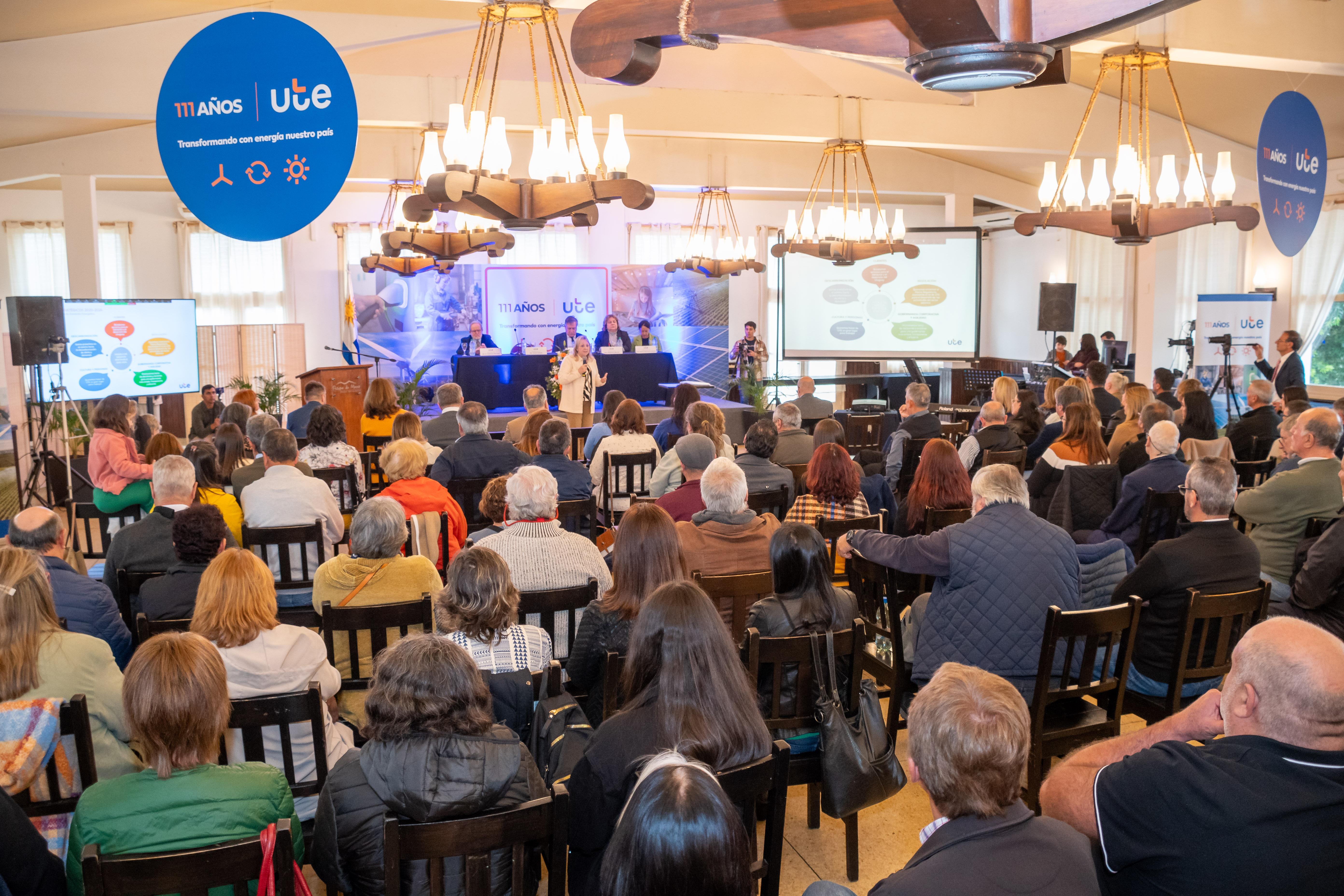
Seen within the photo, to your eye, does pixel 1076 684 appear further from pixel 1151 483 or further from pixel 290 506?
pixel 290 506

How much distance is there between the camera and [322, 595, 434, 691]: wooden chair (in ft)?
9.32

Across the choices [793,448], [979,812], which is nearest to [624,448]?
[793,448]

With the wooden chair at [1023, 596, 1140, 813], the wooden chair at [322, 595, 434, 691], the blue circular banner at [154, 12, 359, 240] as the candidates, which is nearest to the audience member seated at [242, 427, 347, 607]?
the wooden chair at [322, 595, 434, 691]

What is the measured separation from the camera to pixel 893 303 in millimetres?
12188

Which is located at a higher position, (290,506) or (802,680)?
(290,506)

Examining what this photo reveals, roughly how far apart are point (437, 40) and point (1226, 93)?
7.97m

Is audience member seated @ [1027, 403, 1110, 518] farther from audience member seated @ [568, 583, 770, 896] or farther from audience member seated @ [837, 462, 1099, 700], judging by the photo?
audience member seated @ [568, 583, 770, 896]

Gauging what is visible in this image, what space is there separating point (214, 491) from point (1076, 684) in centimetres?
382

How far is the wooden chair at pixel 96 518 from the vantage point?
4.67 metres

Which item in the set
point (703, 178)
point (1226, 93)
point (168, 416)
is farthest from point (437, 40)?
point (1226, 93)

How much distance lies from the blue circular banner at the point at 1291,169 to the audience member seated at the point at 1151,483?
3.18 meters

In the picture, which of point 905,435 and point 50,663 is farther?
point 905,435

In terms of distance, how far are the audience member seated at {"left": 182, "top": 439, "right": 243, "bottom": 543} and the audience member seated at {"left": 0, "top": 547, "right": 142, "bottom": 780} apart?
6.46ft

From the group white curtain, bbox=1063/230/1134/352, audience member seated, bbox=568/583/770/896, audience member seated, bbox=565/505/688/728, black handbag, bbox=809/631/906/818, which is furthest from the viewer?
white curtain, bbox=1063/230/1134/352
